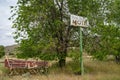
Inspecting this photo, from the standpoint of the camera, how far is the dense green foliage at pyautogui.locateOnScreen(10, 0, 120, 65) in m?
15.4

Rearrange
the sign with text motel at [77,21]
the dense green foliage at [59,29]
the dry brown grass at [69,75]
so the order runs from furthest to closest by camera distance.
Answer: the dense green foliage at [59,29]
the sign with text motel at [77,21]
the dry brown grass at [69,75]

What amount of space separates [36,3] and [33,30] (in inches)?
63.9

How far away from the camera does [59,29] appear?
16.2 m

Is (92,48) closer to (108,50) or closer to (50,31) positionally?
(108,50)

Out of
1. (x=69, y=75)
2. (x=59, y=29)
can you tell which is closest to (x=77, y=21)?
(x=69, y=75)

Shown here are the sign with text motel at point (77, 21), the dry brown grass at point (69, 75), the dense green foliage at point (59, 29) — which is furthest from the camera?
the dense green foliage at point (59, 29)

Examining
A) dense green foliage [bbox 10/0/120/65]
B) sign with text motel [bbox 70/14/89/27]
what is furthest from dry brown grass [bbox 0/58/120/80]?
sign with text motel [bbox 70/14/89/27]

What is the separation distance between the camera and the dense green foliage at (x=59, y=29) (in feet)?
50.6

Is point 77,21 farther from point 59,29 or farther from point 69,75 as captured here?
point 59,29

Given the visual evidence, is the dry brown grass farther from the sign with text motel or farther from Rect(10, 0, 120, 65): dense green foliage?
the sign with text motel

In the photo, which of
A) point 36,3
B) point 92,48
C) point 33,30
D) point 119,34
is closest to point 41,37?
point 33,30

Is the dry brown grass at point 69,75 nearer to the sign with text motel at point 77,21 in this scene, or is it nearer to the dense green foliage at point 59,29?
the dense green foliage at point 59,29

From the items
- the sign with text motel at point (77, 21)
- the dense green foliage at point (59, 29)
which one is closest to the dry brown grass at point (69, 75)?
the dense green foliage at point (59, 29)

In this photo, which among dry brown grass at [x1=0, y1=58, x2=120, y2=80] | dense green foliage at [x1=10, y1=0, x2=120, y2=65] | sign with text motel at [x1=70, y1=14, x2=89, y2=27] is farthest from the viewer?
dense green foliage at [x1=10, y1=0, x2=120, y2=65]
